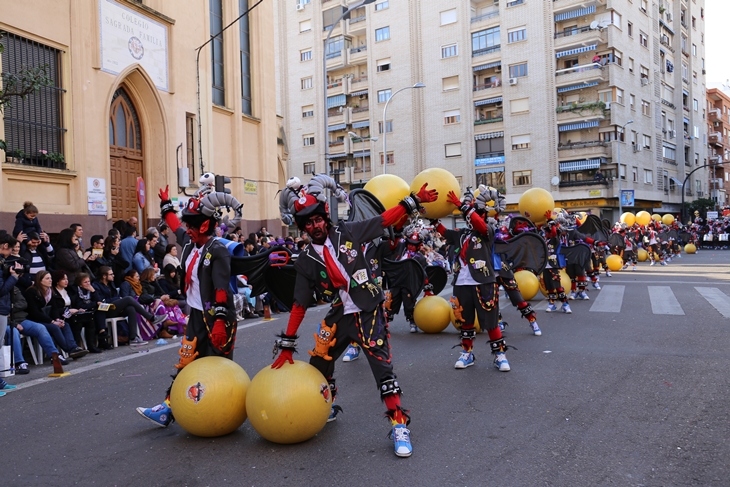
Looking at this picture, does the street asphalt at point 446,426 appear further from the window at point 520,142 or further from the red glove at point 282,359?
the window at point 520,142

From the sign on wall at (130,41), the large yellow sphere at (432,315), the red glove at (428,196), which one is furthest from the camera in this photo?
the sign on wall at (130,41)

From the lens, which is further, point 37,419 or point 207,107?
point 207,107

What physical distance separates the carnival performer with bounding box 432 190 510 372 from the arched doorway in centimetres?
1231

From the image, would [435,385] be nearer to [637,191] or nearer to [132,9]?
[132,9]

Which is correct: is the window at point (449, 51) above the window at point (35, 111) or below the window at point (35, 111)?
above

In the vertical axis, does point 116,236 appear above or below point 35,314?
above

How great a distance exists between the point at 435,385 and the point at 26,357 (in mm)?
5949

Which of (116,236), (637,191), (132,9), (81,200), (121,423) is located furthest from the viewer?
(637,191)

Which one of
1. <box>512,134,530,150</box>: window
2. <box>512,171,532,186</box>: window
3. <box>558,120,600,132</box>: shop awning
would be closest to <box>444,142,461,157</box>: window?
<box>512,134,530,150</box>: window

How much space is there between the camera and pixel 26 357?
8.88m

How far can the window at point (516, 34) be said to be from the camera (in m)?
44.4

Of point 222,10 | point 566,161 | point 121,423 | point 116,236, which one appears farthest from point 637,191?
point 121,423

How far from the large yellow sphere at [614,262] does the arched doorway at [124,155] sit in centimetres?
1663

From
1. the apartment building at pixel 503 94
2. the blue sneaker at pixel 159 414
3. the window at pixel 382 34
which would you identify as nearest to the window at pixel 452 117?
the apartment building at pixel 503 94
